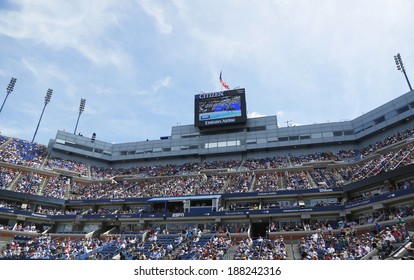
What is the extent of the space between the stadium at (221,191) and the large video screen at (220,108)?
237 millimetres

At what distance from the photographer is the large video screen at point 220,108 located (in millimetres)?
60094

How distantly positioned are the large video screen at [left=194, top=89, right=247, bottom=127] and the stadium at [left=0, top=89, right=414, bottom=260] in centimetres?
24

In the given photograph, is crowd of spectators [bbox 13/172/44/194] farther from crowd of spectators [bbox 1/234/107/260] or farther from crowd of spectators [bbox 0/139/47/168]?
crowd of spectators [bbox 1/234/107/260]

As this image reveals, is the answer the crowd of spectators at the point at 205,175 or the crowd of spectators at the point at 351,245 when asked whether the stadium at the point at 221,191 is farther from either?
the crowd of spectators at the point at 205,175

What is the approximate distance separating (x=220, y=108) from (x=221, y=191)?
23775 mm

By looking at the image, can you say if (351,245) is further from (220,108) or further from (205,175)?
(220,108)

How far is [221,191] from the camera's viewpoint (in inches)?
1683

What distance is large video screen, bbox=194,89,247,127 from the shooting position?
197ft

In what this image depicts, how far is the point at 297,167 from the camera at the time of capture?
4700 cm

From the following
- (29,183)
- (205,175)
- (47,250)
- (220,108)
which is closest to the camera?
(47,250)

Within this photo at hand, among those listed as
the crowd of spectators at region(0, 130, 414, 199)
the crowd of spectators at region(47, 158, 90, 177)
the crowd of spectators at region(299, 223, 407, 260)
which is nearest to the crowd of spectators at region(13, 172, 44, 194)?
the crowd of spectators at region(0, 130, 414, 199)

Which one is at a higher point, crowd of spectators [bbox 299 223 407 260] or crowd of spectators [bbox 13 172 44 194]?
crowd of spectators [bbox 13 172 44 194]

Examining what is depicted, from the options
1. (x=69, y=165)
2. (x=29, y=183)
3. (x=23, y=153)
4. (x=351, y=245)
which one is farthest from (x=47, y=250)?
(x=351, y=245)

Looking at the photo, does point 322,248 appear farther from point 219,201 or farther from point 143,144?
point 143,144
